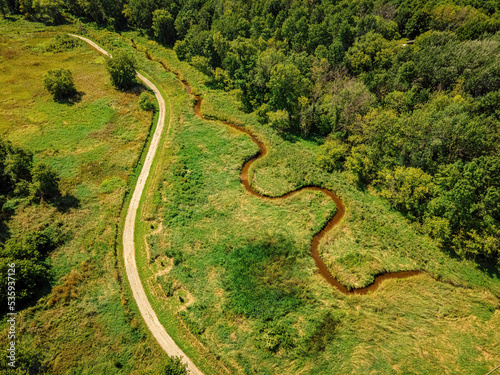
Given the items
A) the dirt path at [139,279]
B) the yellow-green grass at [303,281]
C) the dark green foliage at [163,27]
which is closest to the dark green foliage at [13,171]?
the dirt path at [139,279]

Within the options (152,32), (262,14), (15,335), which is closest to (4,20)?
(152,32)

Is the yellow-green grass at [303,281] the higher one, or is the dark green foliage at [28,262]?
the yellow-green grass at [303,281]

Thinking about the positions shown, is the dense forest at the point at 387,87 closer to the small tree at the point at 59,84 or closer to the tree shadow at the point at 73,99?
the tree shadow at the point at 73,99

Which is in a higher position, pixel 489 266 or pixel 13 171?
pixel 489 266

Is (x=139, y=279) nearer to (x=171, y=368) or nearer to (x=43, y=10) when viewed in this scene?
(x=171, y=368)

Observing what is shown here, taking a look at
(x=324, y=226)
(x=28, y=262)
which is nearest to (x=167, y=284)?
(x=28, y=262)
